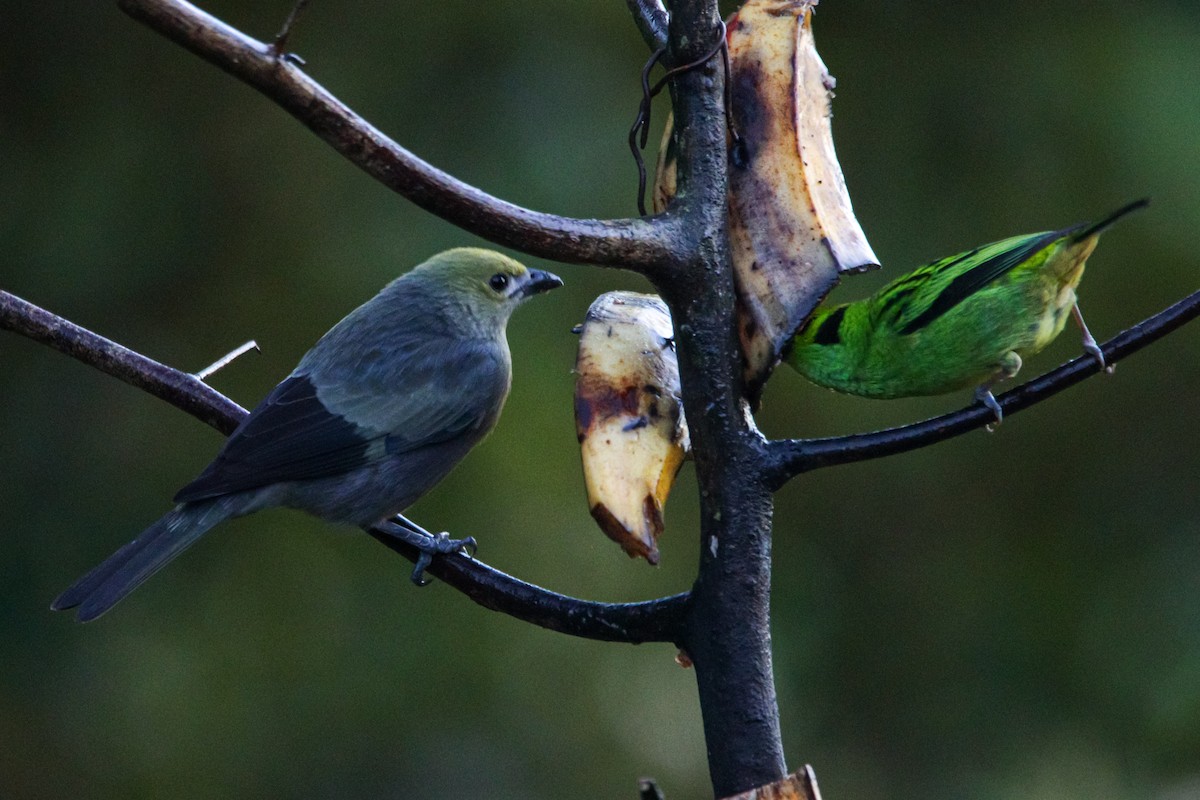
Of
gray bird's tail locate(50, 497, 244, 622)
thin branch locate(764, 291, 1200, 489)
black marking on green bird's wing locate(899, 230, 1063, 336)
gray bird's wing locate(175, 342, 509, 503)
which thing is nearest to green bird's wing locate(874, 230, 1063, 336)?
black marking on green bird's wing locate(899, 230, 1063, 336)

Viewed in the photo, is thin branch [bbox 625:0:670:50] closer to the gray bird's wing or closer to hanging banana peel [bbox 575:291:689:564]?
hanging banana peel [bbox 575:291:689:564]

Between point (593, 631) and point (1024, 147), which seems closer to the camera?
point (593, 631)

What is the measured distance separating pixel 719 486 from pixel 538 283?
1.84m

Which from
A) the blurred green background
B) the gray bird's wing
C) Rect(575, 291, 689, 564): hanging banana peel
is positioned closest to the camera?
Rect(575, 291, 689, 564): hanging banana peel

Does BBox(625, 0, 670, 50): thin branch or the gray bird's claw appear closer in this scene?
BBox(625, 0, 670, 50): thin branch

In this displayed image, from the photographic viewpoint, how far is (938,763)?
5.24 m

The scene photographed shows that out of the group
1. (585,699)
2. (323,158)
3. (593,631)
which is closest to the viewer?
(593,631)

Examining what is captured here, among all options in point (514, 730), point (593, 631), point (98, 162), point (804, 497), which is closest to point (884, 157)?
point (804, 497)

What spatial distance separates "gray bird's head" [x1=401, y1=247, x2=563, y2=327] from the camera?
369 centimetres

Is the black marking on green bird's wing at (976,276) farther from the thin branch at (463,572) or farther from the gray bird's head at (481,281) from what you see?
the gray bird's head at (481,281)

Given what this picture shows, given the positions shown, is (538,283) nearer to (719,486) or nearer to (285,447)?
(285,447)

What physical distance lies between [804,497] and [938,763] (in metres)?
1.21

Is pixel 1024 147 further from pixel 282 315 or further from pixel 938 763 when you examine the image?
pixel 282 315

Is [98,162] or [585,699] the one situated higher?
[98,162]
